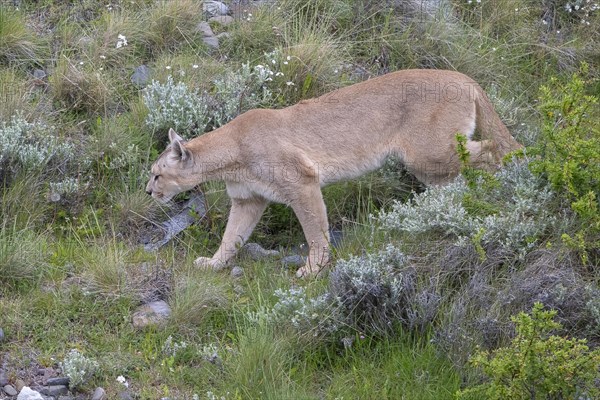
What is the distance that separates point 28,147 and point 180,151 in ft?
4.19

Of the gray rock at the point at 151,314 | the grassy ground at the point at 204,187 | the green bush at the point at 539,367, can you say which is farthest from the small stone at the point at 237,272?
the green bush at the point at 539,367

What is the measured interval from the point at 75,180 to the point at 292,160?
5.94 feet

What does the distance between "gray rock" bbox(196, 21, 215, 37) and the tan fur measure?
212 cm

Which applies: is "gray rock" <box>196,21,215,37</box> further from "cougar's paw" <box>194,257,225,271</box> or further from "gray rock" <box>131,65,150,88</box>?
"cougar's paw" <box>194,257,225,271</box>

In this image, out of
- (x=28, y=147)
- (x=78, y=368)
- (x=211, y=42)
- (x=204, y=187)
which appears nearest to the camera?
(x=78, y=368)

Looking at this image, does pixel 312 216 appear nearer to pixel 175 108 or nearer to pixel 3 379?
pixel 175 108

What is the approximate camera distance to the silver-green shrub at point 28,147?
7902 mm

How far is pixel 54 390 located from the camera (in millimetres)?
5625

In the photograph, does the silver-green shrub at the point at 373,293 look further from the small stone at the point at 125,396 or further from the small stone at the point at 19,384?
the small stone at the point at 19,384

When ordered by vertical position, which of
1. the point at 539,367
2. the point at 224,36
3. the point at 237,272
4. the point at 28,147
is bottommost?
the point at 237,272

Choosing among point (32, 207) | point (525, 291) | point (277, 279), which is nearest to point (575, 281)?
point (525, 291)

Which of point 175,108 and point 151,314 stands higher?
point 175,108

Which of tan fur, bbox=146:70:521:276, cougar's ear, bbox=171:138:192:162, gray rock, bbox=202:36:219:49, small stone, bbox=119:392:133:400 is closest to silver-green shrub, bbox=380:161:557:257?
tan fur, bbox=146:70:521:276

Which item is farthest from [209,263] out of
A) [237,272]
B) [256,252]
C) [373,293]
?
[373,293]
